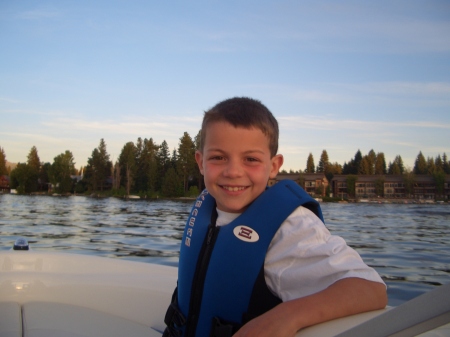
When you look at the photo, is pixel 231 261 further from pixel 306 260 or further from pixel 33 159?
pixel 33 159

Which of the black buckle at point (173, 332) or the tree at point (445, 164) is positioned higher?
the tree at point (445, 164)

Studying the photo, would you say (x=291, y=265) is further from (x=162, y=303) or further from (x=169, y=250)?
(x=169, y=250)

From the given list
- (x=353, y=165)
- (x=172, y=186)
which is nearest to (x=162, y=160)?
(x=172, y=186)

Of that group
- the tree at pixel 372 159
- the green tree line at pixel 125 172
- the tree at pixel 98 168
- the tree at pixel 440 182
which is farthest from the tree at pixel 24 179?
the tree at pixel 440 182

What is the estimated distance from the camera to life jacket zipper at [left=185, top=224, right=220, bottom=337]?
1.47m

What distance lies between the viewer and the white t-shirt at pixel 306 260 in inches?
45.9

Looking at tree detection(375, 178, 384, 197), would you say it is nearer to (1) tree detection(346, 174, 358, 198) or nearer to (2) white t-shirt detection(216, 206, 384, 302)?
(1) tree detection(346, 174, 358, 198)

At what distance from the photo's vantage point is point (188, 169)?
220ft

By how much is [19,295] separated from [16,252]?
0.39m

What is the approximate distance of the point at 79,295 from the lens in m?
2.60

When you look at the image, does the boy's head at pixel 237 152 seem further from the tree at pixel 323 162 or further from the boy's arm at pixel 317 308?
the tree at pixel 323 162

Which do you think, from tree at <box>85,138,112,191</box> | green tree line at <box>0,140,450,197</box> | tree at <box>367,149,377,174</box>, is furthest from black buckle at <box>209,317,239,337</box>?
tree at <box>367,149,377,174</box>

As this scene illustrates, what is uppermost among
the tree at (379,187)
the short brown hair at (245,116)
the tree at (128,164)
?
the tree at (128,164)

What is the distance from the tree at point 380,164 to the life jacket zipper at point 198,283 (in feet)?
365
